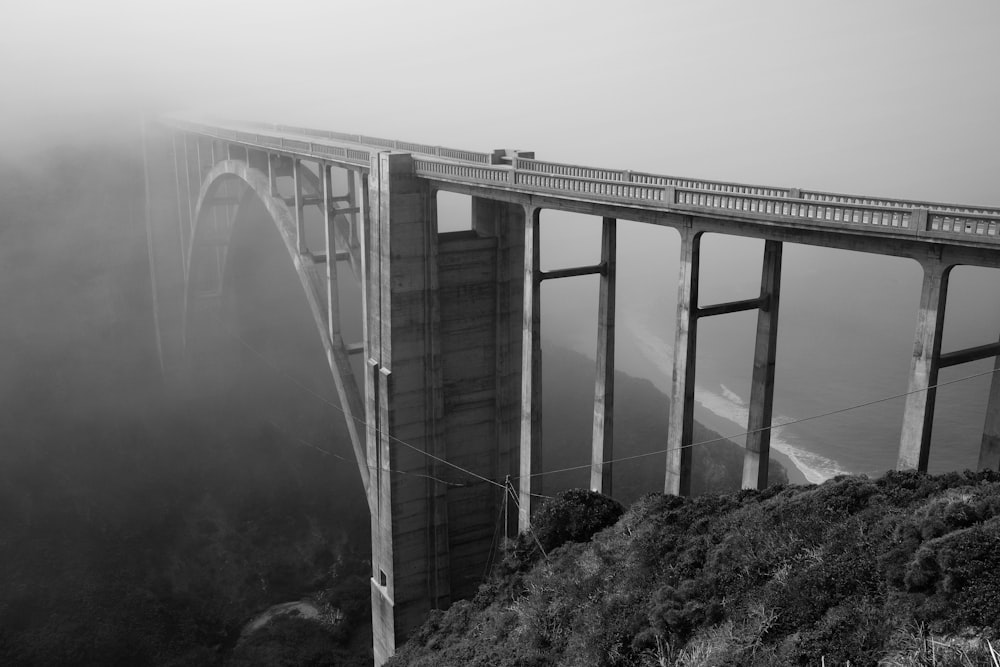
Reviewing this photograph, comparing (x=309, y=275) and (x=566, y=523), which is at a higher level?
(x=309, y=275)

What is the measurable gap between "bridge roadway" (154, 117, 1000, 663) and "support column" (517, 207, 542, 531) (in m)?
0.06

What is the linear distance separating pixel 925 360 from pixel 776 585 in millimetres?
4336

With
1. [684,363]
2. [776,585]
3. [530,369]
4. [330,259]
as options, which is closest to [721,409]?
[330,259]

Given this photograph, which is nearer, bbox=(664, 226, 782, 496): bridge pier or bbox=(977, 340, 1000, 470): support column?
bbox=(977, 340, 1000, 470): support column

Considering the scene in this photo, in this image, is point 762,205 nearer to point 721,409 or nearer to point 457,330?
Answer: point 457,330

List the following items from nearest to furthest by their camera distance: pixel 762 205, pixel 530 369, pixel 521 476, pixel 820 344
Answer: pixel 762 205
pixel 530 369
pixel 521 476
pixel 820 344

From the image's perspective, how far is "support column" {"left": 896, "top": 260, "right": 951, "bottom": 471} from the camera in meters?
13.9

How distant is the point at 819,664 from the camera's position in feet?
37.7

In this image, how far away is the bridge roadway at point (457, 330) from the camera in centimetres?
1834

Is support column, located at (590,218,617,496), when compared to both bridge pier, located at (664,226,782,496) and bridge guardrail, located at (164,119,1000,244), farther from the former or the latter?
bridge pier, located at (664,226,782,496)

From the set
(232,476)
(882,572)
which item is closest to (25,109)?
(232,476)

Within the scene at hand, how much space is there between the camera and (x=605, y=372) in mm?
20609

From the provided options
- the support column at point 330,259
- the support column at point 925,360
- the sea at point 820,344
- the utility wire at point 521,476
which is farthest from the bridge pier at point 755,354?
the sea at point 820,344

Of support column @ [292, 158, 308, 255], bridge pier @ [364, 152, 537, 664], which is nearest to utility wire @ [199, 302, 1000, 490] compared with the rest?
bridge pier @ [364, 152, 537, 664]
